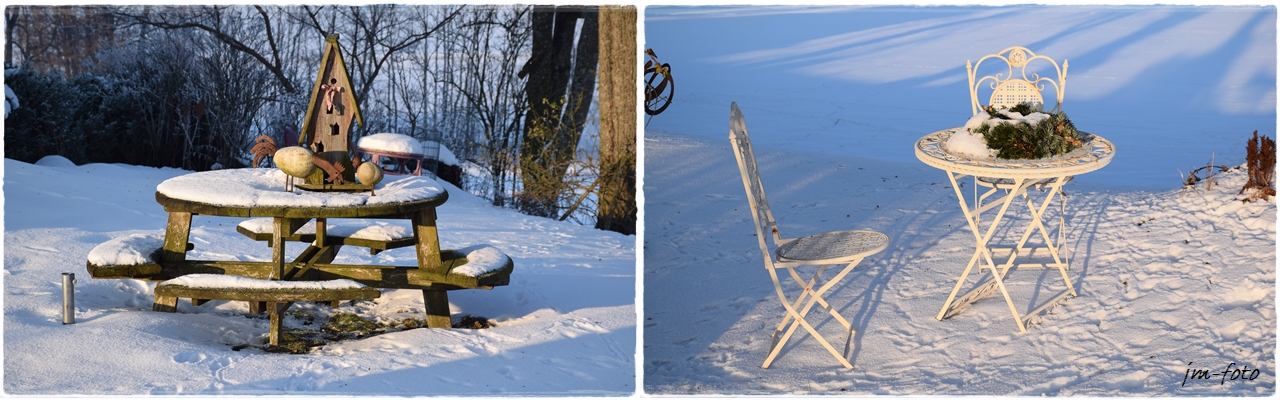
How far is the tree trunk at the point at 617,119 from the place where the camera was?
7.98m

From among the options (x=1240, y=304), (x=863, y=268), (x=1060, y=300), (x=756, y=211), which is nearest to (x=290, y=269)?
(x=756, y=211)

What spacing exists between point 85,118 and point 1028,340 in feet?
25.5

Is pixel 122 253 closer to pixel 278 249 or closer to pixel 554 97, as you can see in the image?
pixel 278 249

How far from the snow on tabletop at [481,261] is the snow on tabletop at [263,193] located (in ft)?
1.15

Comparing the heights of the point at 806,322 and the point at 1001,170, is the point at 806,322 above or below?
below

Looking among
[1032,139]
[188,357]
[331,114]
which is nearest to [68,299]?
[188,357]

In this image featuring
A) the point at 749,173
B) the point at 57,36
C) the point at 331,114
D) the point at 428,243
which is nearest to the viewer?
the point at 749,173

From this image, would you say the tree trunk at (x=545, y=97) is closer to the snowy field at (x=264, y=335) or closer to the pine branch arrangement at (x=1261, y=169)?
the snowy field at (x=264, y=335)

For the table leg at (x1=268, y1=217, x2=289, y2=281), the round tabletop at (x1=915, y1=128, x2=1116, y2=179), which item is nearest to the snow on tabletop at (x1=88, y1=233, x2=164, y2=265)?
the table leg at (x1=268, y1=217, x2=289, y2=281)

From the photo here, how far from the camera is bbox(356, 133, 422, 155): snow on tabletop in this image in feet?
26.7

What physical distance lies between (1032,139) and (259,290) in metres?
3.32

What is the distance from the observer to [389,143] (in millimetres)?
8141

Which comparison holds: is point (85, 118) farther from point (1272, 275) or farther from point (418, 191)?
point (1272, 275)

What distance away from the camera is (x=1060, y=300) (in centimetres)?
500
